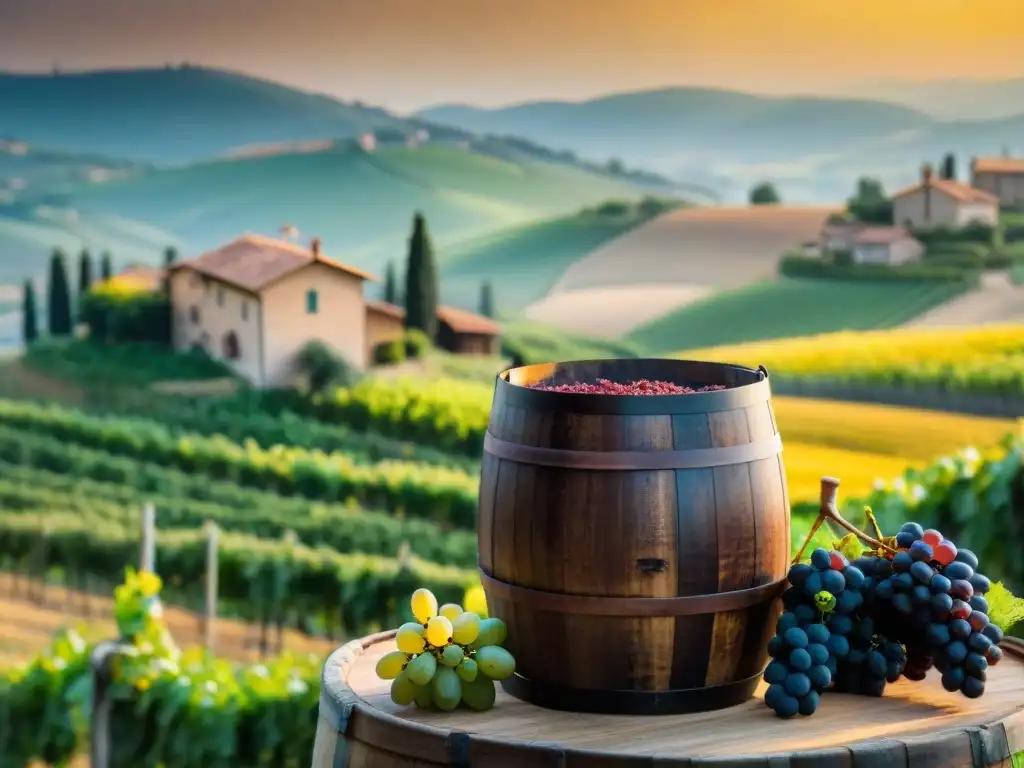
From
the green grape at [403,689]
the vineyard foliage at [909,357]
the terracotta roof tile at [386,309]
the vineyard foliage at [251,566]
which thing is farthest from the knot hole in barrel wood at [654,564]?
the terracotta roof tile at [386,309]

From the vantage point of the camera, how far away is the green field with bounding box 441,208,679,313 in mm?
5902

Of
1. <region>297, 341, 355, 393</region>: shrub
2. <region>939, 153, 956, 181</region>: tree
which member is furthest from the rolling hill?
<region>297, 341, 355, 393</region>: shrub

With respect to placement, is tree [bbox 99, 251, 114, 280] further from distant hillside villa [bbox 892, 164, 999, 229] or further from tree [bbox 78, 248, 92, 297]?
distant hillside villa [bbox 892, 164, 999, 229]

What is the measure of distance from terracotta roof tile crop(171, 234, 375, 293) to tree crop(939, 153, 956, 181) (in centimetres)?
236

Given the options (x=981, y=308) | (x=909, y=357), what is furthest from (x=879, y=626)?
(x=981, y=308)

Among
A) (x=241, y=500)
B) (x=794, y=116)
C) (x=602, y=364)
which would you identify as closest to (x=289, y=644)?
(x=241, y=500)

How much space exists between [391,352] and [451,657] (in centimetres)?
471

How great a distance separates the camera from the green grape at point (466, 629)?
129 cm

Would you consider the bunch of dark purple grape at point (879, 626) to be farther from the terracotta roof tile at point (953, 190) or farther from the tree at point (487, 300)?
the tree at point (487, 300)

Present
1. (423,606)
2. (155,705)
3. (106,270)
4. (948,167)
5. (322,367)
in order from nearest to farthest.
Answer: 1. (423,606)
2. (155,705)
3. (948,167)
4. (322,367)
5. (106,270)

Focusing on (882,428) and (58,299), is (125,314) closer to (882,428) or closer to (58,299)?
(58,299)

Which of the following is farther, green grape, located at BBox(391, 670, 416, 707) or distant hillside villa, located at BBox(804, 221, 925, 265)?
distant hillside villa, located at BBox(804, 221, 925, 265)

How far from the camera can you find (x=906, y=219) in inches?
210

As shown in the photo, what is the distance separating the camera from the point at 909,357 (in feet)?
17.1
